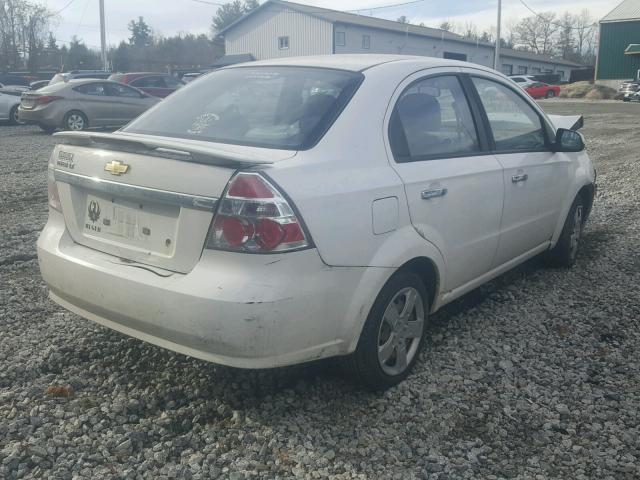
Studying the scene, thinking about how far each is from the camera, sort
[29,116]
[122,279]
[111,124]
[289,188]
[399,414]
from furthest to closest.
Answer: [111,124] < [29,116] < [399,414] < [122,279] < [289,188]

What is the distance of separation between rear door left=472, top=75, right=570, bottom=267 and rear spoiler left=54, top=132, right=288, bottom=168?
1.84m

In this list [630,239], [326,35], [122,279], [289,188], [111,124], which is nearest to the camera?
[289,188]

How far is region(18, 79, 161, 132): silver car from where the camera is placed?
16609mm

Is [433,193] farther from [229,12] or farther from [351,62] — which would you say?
[229,12]

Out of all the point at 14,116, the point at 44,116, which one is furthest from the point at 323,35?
the point at 44,116

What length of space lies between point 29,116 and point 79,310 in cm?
1507

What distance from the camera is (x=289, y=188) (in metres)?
2.82

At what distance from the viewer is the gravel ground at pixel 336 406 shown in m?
2.83

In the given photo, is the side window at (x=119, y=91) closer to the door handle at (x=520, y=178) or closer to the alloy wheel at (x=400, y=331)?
the door handle at (x=520, y=178)

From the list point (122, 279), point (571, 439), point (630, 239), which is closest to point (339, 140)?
Answer: point (122, 279)

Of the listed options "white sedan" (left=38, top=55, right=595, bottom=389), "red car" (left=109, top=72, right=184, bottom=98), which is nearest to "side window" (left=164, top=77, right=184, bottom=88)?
"red car" (left=109, top=72, right=184, bottom=98)

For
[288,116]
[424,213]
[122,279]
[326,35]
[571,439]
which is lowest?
[571,439]

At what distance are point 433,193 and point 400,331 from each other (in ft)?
2.42

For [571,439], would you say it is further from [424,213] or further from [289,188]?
[289,188]
